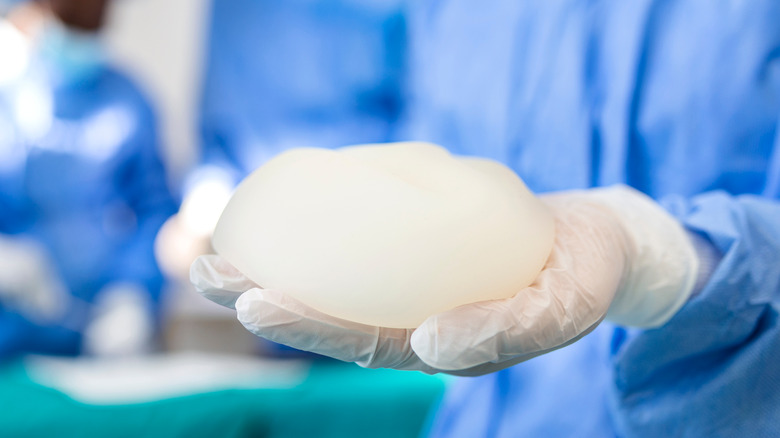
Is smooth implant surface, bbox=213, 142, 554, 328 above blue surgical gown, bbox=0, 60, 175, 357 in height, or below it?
above

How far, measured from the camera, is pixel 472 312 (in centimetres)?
46

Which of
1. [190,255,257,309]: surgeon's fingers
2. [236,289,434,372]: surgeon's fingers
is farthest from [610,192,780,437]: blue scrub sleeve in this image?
[190,255,257,309]: surgeon's fingers

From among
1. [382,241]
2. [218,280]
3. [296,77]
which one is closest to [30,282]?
[296,77]

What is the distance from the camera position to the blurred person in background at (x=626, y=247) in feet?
1.59

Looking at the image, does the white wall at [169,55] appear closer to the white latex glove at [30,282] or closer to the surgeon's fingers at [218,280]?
the white latex glove at [30,282]

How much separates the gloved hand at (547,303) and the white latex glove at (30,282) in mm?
1469

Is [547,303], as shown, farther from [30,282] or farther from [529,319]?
[30,282]

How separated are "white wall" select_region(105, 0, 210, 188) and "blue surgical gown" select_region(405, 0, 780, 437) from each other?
176 centimetres

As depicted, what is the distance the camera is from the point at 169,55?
234 cm

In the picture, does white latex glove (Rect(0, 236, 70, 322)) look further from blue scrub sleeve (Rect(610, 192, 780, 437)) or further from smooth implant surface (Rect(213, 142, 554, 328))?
blue scrub sleeve (Rect(610, 192, 780, 437))

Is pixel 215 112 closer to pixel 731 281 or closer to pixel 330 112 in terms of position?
pixel 330 112

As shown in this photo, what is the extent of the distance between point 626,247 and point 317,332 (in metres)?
0.30

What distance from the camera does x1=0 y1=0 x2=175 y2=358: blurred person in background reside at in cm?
186

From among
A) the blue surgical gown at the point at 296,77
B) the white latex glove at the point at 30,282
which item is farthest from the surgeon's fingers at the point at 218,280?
the white latex glove at the point at 30,282
